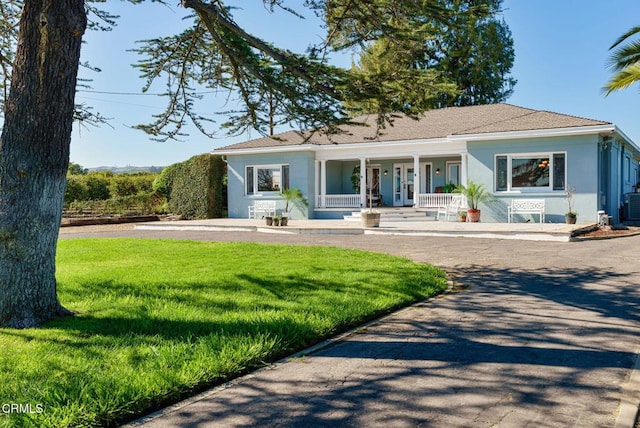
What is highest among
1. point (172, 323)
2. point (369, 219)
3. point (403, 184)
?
point (403, 184)

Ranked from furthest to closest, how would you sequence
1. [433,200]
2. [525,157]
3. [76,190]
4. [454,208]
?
[76,190] → [433,200] → [454,208] → [525,157]

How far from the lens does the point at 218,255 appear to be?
10031 millimetres

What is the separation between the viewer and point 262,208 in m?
25.1

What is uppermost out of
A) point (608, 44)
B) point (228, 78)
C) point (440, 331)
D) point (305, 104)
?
point (608, 44)

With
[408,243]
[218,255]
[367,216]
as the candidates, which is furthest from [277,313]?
[367,216]

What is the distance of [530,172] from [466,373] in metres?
17.6

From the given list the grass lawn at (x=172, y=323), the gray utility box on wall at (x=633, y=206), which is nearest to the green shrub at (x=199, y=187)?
the grass lawn at (x=172, y=323)

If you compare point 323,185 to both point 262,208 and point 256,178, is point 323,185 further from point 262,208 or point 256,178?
point 256,178

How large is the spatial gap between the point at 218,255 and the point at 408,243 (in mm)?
5820

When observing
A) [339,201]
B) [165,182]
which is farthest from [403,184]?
[165,182]

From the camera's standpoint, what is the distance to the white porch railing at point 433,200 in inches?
882

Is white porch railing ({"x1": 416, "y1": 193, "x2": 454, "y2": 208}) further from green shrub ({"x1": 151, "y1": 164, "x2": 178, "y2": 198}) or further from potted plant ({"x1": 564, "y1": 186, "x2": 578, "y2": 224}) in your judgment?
green shrub ({"x1": 151, "y1": 164, "x2": 178, "y2": 198})

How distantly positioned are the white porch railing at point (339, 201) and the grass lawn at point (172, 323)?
14.6m

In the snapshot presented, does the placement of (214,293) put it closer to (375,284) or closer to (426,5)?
(375,284)
